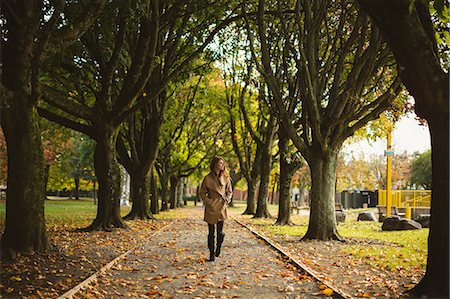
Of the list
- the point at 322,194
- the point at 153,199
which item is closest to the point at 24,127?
the point at 322,194

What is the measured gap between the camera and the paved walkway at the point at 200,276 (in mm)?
7520

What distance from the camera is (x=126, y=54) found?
19516 mm

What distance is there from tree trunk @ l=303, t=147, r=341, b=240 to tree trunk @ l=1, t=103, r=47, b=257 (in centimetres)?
809

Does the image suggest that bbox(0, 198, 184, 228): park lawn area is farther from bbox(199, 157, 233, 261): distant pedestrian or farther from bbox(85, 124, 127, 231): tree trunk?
bbox(199, 157, 233, 261): distant pedestrian

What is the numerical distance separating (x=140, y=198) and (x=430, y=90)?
20.0 m

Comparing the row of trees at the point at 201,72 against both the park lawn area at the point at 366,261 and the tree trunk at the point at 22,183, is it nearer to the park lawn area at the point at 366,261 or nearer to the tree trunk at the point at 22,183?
the tree trunk at the point at 22,183

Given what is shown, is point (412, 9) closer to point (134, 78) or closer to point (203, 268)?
point (203, 268)

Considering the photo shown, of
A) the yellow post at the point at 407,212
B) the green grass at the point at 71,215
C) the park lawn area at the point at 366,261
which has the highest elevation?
the yellow post at the point at 407,212

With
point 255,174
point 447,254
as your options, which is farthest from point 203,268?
point 255,174

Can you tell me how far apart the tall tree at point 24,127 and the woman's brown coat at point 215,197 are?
3.42 m

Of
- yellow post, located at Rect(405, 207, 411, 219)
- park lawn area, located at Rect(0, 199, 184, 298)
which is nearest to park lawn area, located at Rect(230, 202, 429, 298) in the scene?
park lawn area, located at Rect(0, 199, 184, 298)

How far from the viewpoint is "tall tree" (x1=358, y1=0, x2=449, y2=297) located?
673 centimetres

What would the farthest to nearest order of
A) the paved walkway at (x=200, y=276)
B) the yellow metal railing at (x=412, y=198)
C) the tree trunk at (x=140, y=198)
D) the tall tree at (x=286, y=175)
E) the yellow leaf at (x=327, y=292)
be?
the yellow metal railing at (x=412, y=198)
the tree trunk at (x=140, y=198)
the tall tree at (x=286, y=175)
the paved walkway at (x=200, y=276)
the yellow leaf at (x=327, y=292)

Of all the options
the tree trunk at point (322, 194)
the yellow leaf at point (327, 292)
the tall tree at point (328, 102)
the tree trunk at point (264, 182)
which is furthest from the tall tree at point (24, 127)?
the tree trunk at point (264, 182)
